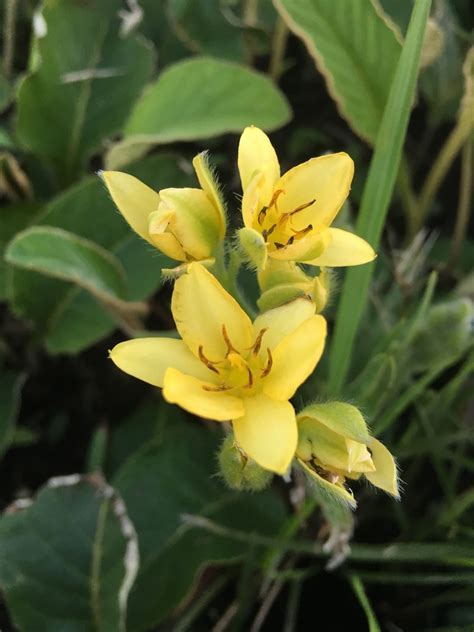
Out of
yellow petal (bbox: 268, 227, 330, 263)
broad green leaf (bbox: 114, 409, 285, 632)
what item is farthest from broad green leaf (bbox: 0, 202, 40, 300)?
yellow petal (bbox: 268, 227, 330, 263)

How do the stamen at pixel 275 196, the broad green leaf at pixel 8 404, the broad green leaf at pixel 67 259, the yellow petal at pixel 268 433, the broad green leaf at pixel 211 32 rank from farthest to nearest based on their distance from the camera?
the broad green leaf at pixel 211 32, the broad green leaf at pixel 8 404, the broad green leaf at pixel 67 259, the stamen at pixel 275 196, the yellow petal at pixel 268 433

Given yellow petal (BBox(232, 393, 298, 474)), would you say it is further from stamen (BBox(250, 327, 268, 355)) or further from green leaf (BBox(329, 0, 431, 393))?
green leaf (BBox(329, 0, 431, 393))

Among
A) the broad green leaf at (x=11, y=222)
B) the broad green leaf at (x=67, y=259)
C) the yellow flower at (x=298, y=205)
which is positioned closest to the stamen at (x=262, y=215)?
the yellow flower at (x=298, y=205)

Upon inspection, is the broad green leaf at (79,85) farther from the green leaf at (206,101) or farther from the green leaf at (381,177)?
the green leaf at (381,177)

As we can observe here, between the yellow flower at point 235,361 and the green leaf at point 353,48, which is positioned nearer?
the yellow flower at point 235,361

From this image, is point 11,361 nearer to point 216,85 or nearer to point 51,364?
point 51,364

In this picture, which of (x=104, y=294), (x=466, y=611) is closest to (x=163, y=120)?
(x=104, y=294)

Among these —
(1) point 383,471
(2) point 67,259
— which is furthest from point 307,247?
(2) point 67,259
